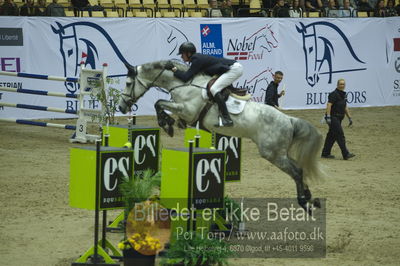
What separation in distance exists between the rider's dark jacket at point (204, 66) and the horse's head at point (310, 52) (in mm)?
12434

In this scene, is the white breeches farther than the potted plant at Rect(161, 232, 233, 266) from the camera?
Yes

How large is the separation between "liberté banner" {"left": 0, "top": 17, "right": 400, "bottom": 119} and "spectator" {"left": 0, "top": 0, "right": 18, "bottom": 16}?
54 cm

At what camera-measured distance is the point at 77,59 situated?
19.2 meters

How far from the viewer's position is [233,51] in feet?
69.7

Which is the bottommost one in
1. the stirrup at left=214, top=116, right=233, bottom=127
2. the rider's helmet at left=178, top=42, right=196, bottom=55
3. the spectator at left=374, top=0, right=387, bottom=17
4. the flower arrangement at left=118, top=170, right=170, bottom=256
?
the flower arrangement at left=118, top=170, right=170, bottom=256

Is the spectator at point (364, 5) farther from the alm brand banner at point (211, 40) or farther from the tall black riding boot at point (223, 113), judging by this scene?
the tall black riding boot at point (223, 113)

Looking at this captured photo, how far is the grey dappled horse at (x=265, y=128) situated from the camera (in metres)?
10.0

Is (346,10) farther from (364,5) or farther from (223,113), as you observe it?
(223,113)

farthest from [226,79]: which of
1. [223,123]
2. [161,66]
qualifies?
[161,66]

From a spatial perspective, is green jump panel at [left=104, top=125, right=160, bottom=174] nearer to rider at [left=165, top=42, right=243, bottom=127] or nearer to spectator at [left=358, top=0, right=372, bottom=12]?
rider at [left=165, top=42, right=243, bottom=127]

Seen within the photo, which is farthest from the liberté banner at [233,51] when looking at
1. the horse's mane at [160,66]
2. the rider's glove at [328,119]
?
the horse's mane at [160,66]

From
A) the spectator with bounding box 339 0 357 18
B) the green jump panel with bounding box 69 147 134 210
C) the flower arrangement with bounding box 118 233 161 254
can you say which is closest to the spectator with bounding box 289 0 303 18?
the spectator with bounding box 339 0 357 18

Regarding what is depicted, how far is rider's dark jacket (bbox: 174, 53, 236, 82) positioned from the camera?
32.8 feet

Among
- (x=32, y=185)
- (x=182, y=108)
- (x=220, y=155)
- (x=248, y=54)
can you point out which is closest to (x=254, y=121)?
(x=182, y=108)
